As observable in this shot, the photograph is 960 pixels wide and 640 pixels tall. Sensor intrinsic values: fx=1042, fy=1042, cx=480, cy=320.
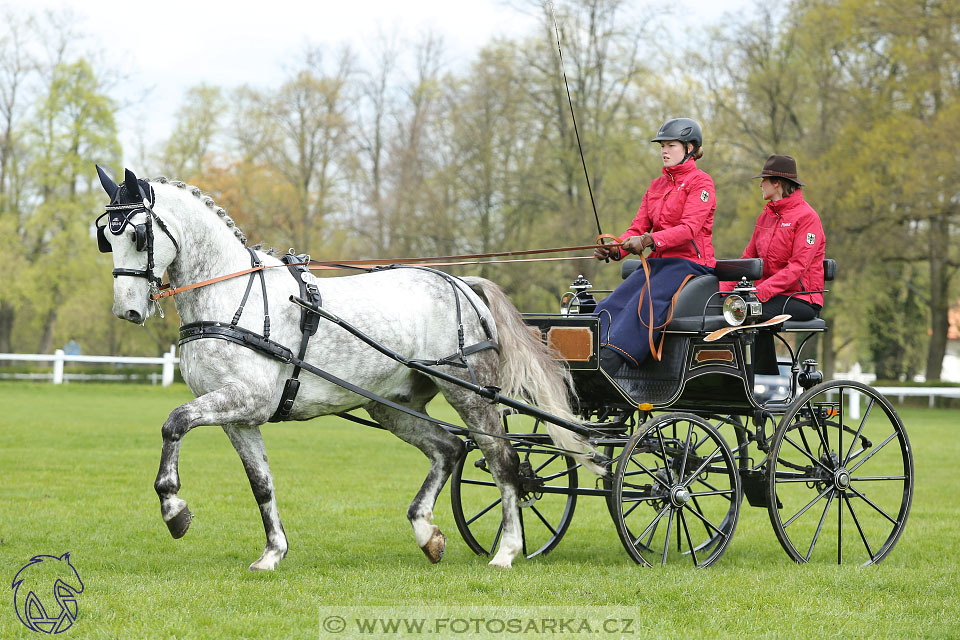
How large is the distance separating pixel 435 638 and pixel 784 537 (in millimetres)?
2950

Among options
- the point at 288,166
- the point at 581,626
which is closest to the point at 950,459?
the point at 581,626

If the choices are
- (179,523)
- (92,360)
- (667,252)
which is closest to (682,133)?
(667,252)

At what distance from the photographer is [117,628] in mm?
4477

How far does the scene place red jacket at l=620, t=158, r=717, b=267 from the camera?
6625 millimetres

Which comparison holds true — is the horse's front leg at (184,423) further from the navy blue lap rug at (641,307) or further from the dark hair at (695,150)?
the dark hair at (695,150)

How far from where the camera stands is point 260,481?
6098 mm

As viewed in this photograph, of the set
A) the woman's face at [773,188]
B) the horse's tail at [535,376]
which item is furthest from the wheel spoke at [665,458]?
the woman's face at [773,188]

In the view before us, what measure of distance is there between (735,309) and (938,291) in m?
26.2

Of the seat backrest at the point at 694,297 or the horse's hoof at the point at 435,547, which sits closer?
the horse's hoof at the point at 435,547

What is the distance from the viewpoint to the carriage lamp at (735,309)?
6531 millimetres

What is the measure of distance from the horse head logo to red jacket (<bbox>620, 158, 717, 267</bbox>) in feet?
12.3

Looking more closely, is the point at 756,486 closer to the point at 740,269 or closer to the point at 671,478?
the point at 671,478

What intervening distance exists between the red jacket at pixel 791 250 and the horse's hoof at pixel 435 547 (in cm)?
254

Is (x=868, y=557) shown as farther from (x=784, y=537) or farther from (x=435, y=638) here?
(x=435, y=638)
